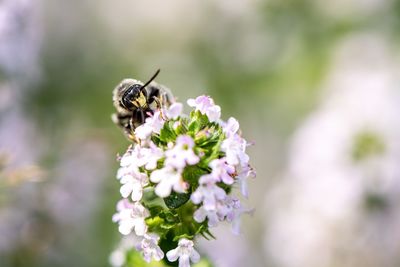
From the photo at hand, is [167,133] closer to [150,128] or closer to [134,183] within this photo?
[150,128]

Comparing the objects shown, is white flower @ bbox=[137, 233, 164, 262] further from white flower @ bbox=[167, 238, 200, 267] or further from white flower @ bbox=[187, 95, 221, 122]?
white flower @ bbox=[187, 95, 221, 122]

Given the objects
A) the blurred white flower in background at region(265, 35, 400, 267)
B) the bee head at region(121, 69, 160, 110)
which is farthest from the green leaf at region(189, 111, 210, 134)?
the blurred white flower in background at region(265, 35, 400, 267)

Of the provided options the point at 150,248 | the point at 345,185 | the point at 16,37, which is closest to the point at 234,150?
the point at 150,248

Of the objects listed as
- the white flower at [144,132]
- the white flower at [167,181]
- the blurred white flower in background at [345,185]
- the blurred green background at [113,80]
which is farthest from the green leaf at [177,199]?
the blurred white flower in background at [345,185]

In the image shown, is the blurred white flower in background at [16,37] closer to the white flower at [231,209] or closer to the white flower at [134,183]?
the white flower at [134,183]

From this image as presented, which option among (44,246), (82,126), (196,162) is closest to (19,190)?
(44,246)

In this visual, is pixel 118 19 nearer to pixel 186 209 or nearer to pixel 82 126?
pixel 82 126
